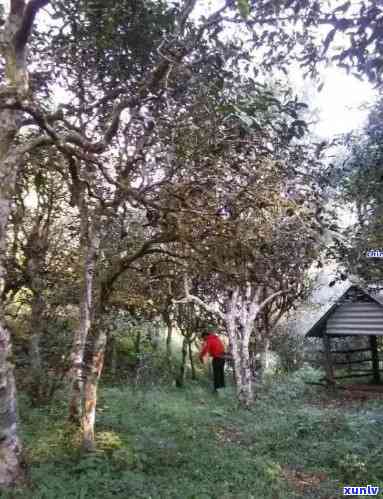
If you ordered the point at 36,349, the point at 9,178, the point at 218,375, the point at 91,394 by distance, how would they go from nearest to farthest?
the point at 9,178 < the point at 91,394 < the point at 36,349 < the point at 218,375

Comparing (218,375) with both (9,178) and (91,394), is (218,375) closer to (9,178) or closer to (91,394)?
(91,394)

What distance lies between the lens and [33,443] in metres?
6.75

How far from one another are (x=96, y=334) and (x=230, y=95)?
4407mm

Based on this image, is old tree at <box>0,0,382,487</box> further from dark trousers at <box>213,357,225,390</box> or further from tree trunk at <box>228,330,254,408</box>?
dark trousers at <box>213,357,225,390</box>

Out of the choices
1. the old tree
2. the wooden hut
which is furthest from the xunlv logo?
the wooden hut

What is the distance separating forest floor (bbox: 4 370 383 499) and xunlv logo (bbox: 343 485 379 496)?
19cm

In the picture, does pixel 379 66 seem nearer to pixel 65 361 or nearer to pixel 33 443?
pixel 33 443

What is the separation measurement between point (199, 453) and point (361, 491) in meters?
2.71

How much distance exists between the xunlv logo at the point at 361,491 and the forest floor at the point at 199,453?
0.64 ft

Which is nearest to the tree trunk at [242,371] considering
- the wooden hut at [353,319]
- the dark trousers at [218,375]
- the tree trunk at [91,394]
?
the dark trousers at [218,375]

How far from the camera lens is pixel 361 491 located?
592 centimetres

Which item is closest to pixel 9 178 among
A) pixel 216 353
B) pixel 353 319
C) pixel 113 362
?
pixel 216 353

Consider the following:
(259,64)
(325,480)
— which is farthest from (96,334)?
(259,64)

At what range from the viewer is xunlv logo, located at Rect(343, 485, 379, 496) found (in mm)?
5823
